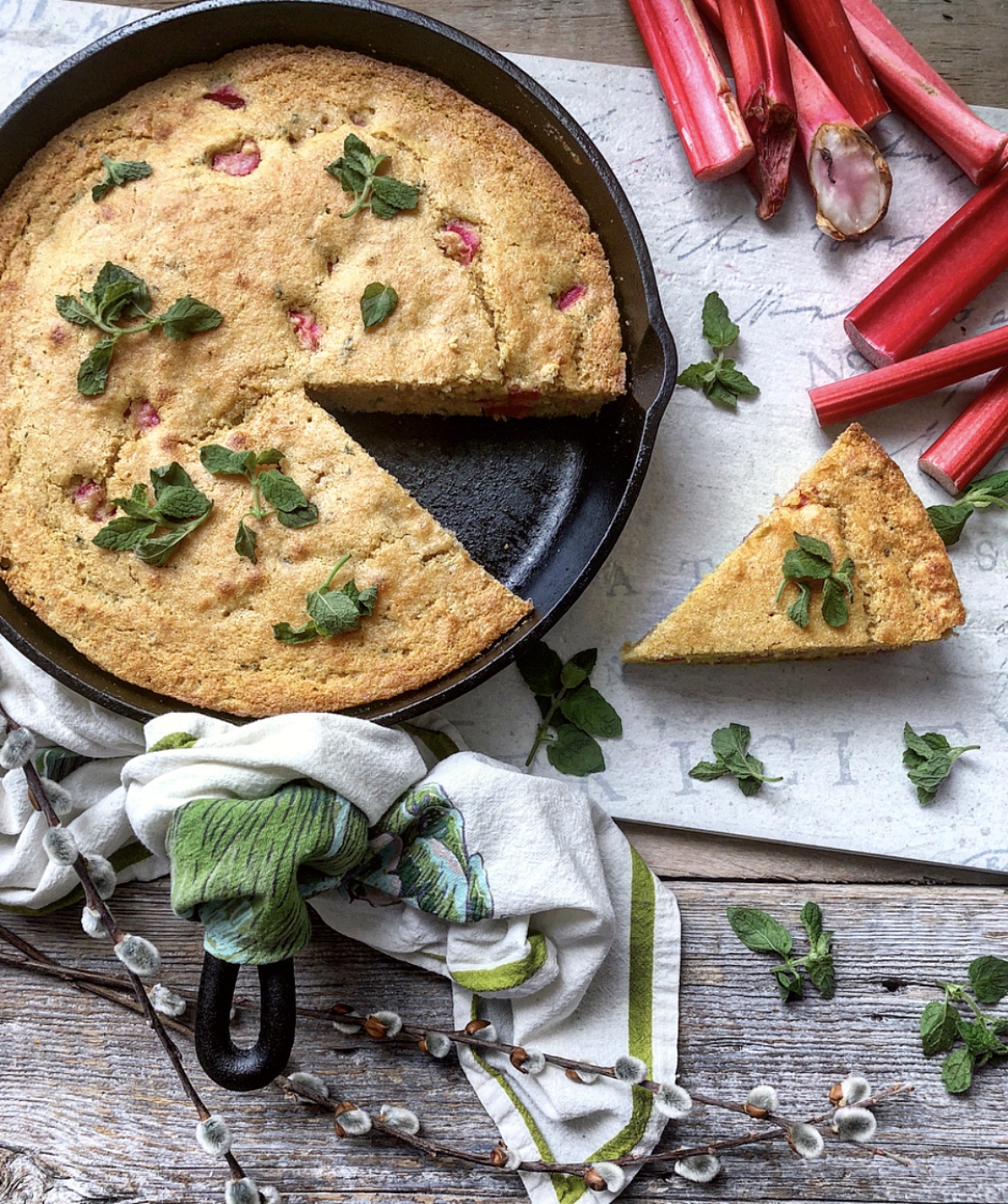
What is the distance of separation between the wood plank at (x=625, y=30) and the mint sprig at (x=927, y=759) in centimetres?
197

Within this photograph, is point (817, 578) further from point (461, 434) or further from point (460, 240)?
point (460, 240)

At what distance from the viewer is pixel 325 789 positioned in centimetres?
264

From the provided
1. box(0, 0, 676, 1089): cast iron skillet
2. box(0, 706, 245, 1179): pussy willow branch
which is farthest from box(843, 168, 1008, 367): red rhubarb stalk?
box(0, 706, 245, 1179): pussy willow branch

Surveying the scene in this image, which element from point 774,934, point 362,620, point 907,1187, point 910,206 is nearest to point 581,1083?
point 774,934

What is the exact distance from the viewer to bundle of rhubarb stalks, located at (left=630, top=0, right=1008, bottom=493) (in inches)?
120

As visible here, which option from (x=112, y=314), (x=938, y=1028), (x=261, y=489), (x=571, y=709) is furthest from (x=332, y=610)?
(x=938, y=1028)

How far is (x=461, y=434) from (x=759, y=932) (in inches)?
66.7

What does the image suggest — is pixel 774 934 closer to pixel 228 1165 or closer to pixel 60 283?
pixel 228 1165

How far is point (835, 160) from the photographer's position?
3.06m

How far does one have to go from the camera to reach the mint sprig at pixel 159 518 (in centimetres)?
268

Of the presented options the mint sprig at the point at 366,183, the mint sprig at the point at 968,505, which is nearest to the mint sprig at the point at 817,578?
the mint sprig at the point at 968,505

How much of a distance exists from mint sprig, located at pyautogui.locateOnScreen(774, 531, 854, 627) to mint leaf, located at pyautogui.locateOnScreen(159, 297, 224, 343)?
1.69 m

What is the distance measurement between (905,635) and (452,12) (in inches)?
90.3

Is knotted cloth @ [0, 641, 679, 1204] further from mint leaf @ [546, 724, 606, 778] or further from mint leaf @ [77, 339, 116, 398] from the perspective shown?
mint leaf @ [77, 339, 116, 398]
